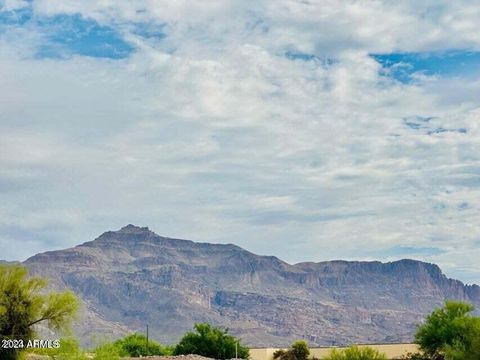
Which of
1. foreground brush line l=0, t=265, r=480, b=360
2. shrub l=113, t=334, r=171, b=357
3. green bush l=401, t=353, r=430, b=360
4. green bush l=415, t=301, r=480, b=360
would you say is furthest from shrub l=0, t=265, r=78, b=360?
green bush l=401, t=353, r=430, b=360

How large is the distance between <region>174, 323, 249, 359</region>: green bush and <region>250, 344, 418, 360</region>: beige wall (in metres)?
3.22

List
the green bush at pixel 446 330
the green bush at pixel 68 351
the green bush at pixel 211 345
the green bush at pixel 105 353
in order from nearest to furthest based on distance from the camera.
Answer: the green bush at pixel 68 351 → the green bush at pixel 105 353 → the green bush at pixel 446 330 → the green bush at pixel 211 345

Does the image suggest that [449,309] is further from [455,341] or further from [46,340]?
[46,340]

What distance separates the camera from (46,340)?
5725 cm

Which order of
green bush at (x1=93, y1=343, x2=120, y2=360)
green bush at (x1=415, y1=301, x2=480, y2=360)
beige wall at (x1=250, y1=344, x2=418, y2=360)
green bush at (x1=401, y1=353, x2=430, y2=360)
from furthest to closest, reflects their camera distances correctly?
beige wall at (x1=250, y1=344, x2=418, y2=360)
green bush at (x1=401, y1=353, x2=430, y2=360)
green bush at (x1=415, y1=301, x2=480, y2=360)
green bush at (x1=93, y1=343, x2=120, y2=360)

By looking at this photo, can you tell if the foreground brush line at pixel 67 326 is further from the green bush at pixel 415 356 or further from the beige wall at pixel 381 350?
the beige wall at pixel 381 350

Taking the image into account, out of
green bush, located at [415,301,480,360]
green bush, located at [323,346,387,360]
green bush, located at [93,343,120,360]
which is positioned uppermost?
green bush, located at [415,301,480,360]

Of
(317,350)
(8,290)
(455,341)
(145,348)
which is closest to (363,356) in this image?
(455,341)

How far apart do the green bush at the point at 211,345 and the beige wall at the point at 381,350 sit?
3216mm

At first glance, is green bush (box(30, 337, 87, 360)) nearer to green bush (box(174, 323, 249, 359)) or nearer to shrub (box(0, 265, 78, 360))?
shrub (box(0, 265, 78, 360))

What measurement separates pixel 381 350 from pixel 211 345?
1590 cm

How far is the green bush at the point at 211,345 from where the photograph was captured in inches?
3118

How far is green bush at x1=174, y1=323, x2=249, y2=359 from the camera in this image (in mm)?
79188

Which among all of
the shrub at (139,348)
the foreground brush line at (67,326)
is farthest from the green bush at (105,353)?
the shrub at (139,348)
